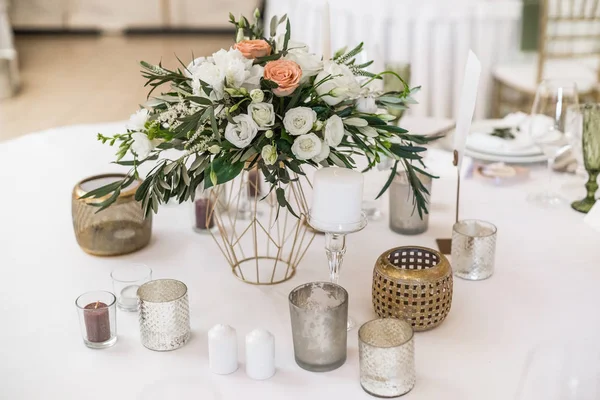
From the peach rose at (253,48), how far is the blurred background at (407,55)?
0.58m

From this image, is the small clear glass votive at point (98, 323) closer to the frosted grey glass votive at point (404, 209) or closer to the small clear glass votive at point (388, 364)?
the small clear glass votive at point (388, 364)

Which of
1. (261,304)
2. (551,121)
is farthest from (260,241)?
(551,121)

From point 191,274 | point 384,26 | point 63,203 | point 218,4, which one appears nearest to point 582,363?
point 191,274

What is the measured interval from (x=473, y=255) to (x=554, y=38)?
2.17m

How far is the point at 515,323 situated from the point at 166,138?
0.59 metres

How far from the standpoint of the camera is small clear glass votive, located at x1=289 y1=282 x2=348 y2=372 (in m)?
0.96

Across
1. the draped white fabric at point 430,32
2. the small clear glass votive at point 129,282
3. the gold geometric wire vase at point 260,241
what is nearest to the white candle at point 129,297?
the small clear glass votive at point 129,282

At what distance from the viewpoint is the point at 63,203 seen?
160cm

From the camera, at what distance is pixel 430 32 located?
3.23 meters

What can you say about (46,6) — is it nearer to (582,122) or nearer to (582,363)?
(582,122)

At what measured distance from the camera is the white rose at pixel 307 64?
1.09 m

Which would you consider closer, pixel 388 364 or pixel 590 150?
pixel 388 364

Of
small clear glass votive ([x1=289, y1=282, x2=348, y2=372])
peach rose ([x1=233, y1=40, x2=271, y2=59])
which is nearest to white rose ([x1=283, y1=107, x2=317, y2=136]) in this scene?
peach rose ([x1=233, y1=40, x2=271, y2=59])

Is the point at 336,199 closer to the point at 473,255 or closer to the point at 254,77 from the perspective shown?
the point at 254,77
